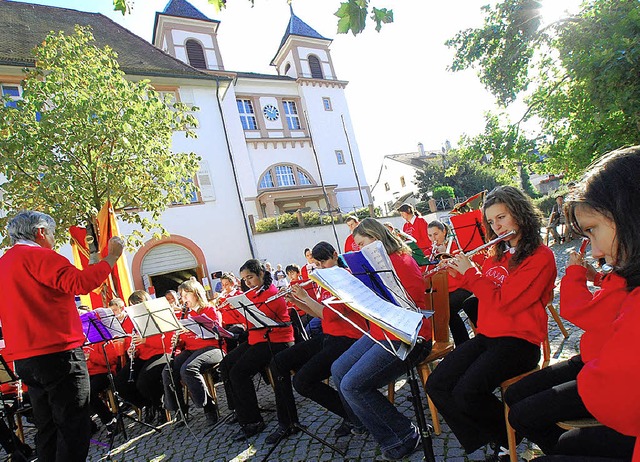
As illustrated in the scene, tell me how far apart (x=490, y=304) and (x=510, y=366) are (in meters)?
0.37

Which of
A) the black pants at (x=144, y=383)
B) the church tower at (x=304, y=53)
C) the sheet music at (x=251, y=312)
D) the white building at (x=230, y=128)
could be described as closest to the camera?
the sheet music at (x=251, y=312)

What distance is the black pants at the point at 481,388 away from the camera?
90.8 inches

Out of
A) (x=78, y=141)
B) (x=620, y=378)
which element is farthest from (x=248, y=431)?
(x=78, y=141)

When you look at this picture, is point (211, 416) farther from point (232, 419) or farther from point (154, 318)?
point (154, 318)

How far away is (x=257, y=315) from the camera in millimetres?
3568

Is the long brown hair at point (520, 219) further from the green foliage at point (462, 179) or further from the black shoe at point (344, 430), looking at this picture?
the green foliage at point (462, 179)

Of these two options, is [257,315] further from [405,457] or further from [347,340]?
[405,457]

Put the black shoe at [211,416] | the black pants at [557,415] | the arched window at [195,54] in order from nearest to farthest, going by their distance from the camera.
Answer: the black pants at [557,415] < the black shoe at [211,416] < the arched window at [195,54]

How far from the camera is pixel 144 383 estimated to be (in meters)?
4.57

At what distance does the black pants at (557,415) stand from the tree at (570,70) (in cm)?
787

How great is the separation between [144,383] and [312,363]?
2.37 metres

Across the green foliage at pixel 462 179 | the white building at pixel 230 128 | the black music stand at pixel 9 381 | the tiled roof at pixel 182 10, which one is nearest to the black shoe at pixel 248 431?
the black music stand at pixel 9 381

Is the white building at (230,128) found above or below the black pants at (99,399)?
above

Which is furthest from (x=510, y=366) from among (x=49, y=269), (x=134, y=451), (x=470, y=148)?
(x=470, y=148)
